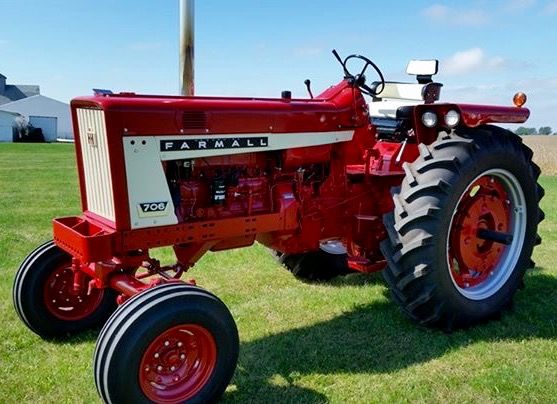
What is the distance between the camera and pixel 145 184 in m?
3.26

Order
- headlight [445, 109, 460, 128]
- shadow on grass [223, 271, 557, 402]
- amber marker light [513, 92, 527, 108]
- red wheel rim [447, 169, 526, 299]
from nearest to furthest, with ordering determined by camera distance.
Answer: shadow on grass [223, 271, 557, 402] → headlight [445, 109, 460, 128] → red wheel rim [447, 169, 526, 299] → amber marker light [513, 92, 527, 108]

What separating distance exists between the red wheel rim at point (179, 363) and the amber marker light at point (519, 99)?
3177 millimetres

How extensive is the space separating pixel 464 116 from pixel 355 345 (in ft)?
5.63

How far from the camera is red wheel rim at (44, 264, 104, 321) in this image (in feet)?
12.8

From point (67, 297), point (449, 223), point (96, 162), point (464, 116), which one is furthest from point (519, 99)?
point (67, 297)

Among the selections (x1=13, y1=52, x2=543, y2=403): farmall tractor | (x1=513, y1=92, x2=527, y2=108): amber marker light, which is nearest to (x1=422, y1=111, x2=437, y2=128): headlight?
(x1=13, y1=52, x2=543, y2=403): farmall tractor

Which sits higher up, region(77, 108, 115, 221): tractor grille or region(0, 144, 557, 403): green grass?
region(77, 108, 115, 221): tractor grille

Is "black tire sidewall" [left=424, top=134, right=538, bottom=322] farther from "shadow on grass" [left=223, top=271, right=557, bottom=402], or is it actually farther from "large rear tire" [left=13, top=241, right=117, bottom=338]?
"large rear tire" [left=13, top=241, right=117, bottom=338]

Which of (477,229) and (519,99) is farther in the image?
(519,99)

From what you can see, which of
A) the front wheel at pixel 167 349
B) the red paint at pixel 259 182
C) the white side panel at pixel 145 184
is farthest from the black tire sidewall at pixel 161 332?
the white side panel at pixel 145 184

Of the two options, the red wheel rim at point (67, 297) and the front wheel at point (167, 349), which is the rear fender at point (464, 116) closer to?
the front wheel at point (167, 349)

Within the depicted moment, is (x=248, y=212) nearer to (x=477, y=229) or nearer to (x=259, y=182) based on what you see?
(x=259, y=182)

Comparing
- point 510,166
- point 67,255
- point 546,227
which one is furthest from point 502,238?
point 546,227

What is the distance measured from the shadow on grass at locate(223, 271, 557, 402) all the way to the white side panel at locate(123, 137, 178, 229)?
105cm
